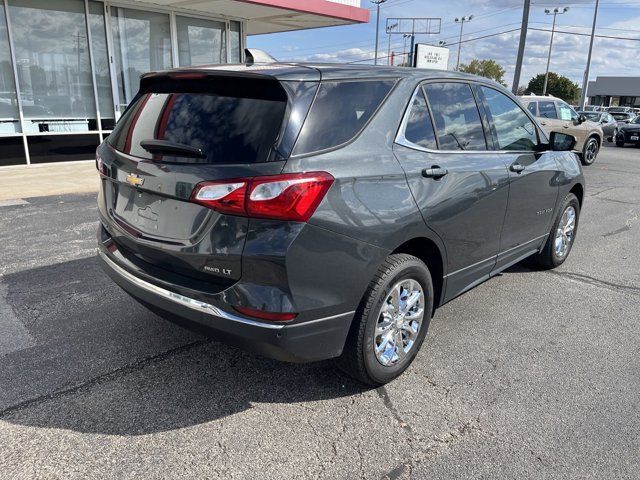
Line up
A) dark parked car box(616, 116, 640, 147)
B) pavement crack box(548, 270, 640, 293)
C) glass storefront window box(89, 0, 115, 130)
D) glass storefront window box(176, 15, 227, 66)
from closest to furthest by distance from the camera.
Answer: pavement crack box(548, 270, 640, 293) < glass storefront window box(89, 0, 115, 130) < glass storefront window box(176, 15, 227, 66) < dark parked car box(616, 116, 640, 147)

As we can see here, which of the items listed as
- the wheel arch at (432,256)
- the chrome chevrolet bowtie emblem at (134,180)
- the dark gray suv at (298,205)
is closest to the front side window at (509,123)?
the dark gray suv at (298,205)

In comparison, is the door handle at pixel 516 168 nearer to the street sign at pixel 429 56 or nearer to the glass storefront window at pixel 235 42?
the glass storefront window at pixel 235 42

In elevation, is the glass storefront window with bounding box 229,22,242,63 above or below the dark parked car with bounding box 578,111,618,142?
above

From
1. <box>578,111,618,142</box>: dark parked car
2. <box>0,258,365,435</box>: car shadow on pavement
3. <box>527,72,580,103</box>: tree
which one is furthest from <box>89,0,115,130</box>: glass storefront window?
<box>527,72,580,103</box>: tree

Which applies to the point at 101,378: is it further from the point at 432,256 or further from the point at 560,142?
the point at 560,142

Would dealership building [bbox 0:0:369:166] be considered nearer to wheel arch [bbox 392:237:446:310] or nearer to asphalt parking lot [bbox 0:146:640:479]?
asphalt parking lot [bbox 0:146:640:479]

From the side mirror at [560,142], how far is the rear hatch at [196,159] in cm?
279

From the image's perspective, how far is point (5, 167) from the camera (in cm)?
1067

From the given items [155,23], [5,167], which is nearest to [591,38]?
[155,23]

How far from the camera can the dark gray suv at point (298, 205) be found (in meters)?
2.44

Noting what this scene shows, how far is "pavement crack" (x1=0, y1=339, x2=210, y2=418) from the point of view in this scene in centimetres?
283

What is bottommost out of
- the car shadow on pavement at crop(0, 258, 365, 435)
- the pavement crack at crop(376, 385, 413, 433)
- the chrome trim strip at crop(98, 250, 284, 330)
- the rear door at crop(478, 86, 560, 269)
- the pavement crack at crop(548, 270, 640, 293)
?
the pavement crack at crop(548, 270, 640, 293)

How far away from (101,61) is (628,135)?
21.1 metres

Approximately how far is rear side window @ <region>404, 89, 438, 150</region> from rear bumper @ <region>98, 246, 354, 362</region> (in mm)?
1173
